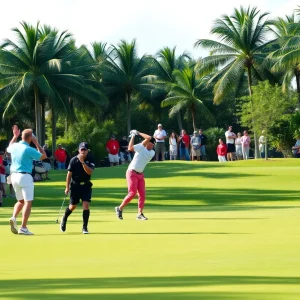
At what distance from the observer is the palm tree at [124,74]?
83.6m

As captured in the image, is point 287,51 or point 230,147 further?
point 287,51

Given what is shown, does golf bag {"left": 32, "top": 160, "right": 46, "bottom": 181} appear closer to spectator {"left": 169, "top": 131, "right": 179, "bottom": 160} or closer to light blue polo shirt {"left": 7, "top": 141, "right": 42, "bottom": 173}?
spectator {"left": 169, "top": 131, "right": 179, "bottom": 160}

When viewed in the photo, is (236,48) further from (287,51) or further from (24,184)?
(24,184)

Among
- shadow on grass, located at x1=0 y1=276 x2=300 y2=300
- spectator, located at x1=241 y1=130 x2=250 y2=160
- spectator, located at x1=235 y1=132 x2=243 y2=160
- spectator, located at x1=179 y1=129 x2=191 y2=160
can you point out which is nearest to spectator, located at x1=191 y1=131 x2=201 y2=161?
spectator, located at x1=179 y1=129 x2=191 y2=160

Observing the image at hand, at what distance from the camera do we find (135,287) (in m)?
9.77

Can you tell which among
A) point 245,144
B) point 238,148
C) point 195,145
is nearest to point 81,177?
point 195,145

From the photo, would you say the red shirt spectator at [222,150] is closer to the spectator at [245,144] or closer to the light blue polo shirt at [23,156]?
the spectator at [245,144]

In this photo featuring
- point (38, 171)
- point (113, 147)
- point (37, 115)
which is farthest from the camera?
point (37, 115)

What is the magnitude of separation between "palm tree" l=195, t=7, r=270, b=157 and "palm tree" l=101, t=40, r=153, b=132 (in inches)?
515

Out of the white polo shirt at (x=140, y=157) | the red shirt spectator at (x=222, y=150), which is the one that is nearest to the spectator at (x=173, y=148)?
the red shirt spectator at (x=222, y=150)

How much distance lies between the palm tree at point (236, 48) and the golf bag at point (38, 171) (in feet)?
86.4

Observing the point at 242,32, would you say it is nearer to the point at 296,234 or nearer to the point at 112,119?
the point at 112,119

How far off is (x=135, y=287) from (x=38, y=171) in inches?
1397

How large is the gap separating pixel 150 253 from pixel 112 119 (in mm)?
73377
